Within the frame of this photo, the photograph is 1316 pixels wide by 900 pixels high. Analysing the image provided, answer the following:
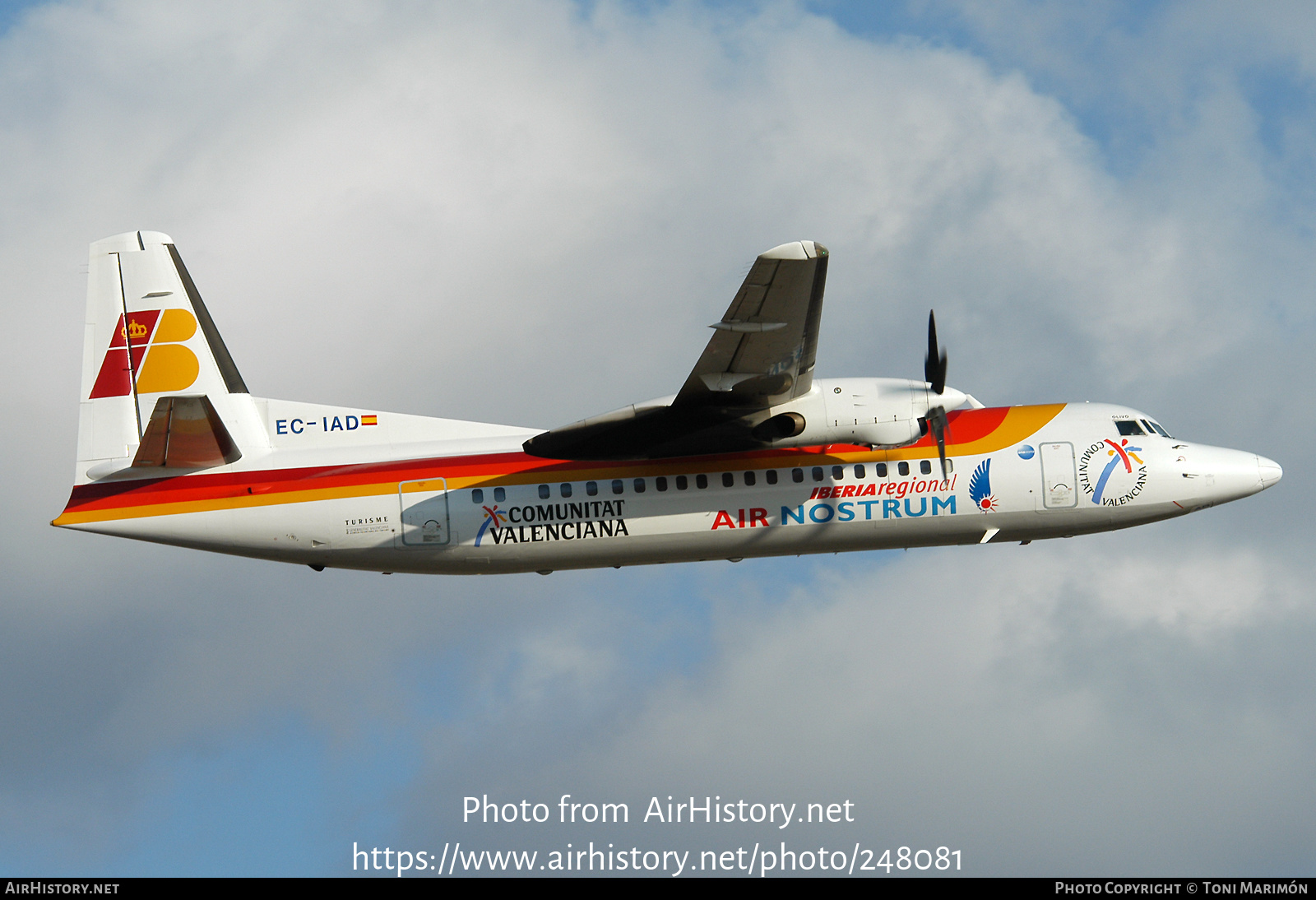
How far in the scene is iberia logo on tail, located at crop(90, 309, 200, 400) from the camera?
26.4m

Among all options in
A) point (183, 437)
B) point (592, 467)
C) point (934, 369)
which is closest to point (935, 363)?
point (934, 369)

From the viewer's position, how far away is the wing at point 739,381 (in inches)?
863

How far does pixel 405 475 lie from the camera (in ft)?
84.3

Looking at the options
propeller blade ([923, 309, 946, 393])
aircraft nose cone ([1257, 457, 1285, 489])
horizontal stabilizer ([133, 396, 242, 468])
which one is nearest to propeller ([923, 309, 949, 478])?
propeller blade ([923, 309, 946, 393])

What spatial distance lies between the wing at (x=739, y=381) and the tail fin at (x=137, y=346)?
7.08 m

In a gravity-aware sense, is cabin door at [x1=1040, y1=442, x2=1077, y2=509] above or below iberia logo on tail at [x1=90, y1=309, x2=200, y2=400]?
below

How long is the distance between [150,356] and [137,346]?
12.3 inches

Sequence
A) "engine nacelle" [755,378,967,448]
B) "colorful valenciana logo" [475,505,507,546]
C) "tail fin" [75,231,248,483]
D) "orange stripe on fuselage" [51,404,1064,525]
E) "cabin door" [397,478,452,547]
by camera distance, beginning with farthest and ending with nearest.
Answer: "tail fin" [75,231,248,483] < "colorful valenciana logo" [475,505,507,546] < "cabin door" [397,478,452,547] < "orange stripe on fuselage" [51,404,1064,525] < "engine nacelle" [755,378,967,448]

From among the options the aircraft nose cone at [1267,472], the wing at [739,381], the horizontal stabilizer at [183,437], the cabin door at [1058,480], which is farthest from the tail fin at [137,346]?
the aircraft nose cone at [1267,472]

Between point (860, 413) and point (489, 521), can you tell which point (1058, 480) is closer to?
point (860, 413)

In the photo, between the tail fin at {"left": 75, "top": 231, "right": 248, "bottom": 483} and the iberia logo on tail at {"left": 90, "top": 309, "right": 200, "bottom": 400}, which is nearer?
the tail fin at {"left": 75, "top": 231, "right": 248, "bottom": 483}

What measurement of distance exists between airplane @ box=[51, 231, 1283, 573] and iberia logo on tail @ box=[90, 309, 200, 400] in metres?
0.04

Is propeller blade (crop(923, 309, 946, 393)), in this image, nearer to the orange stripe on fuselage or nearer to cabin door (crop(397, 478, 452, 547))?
the orange stripe on fuselage
